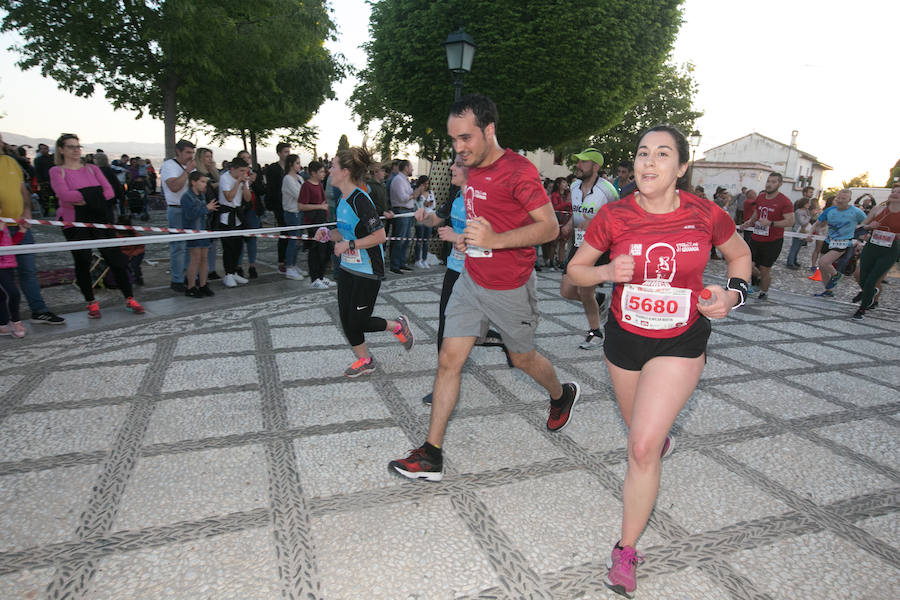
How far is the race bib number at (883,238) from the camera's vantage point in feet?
23.3

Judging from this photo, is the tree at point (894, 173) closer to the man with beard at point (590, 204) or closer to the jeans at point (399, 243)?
the jeans at point (399, 243)

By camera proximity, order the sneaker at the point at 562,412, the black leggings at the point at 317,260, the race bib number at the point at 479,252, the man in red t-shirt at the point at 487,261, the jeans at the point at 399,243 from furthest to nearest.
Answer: the jeans at the point at 399,243, the black leggings at the point at 317,260, the sneaker at the point at 562,412, the race bib number at the point at 479,252, the man in red t-shirt at the point at 487,261

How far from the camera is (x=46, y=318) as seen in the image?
5.18 meters

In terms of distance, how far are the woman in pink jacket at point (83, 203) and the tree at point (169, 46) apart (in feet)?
32.6

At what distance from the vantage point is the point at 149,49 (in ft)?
47.8

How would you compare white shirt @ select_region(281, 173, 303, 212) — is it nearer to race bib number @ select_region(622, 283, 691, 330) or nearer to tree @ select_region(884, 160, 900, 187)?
race bib number @ select_region(622, 283, 691, 330)

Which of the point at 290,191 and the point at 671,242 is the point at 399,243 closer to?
the point at 290,191

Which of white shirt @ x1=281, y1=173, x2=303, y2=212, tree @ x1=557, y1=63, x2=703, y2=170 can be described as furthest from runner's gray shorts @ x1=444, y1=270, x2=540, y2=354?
tree @ x1=557, y1=63, x2=703, y2=170

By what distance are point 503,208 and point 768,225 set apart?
741cm

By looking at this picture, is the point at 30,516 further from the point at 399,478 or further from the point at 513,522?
the point at 513,522

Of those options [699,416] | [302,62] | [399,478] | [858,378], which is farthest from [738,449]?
[302,62]

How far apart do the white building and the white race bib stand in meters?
38.1

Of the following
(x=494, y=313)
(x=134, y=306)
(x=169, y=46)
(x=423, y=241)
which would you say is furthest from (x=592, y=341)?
(x=169, y=46)

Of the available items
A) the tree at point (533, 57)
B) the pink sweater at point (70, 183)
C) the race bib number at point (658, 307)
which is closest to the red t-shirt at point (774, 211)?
the race bib number at point (658, 307)
